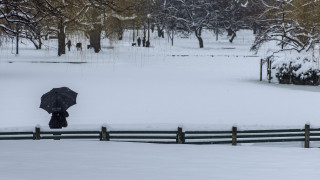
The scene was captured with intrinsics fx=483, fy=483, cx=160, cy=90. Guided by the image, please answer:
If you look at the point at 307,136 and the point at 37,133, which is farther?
the point at 307,136

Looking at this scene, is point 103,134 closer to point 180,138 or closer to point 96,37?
point 180,138

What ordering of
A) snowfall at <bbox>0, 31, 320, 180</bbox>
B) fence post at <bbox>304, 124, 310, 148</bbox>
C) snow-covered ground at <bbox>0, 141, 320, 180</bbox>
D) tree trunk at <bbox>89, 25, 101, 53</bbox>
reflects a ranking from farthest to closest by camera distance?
1. tree trunk at <bbox>89, 25, 101, 53</bbox>
2. fence post at <bbox>304, 124, 310, 148</bbox>
3. snowfall at <bbox>0, 31, 320, 180</bbox>
4. snow-covered ground at <bbox>0, 141, 320, 180</bbox>

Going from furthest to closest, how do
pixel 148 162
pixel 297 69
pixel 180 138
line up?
pixel 297 69
pixel 180 138
pixel 148 162

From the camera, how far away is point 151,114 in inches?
789

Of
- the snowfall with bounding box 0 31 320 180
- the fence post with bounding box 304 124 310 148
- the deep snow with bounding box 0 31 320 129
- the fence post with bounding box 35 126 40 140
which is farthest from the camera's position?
the deep snow with bounding box 0 31 320 129

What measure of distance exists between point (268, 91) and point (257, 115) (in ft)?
27.2

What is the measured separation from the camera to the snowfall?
433 inches

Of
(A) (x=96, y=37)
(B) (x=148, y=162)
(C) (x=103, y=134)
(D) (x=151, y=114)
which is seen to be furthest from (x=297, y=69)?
(A) (x=96, y=37)

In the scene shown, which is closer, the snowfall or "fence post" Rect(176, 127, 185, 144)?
the snowfall

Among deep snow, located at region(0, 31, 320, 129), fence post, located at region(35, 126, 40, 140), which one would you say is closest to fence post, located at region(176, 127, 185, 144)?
deep snow, located at region(0, 31, 320, 129)

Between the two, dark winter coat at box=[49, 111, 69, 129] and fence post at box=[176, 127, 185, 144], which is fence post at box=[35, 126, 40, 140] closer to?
dark winter coat at box=[49, 111, 69, 129]

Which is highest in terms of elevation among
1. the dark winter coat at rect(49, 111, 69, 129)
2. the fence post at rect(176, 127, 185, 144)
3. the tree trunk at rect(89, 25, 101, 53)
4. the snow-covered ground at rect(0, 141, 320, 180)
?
the tree trunk at rect(89, 25, 101, 53)

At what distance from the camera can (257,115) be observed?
19906 mm

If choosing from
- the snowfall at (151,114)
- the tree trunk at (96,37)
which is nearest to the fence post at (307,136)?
the snowfall at (151,114)
